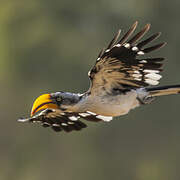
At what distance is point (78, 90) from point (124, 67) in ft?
40.6

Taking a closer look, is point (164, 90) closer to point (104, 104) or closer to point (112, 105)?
point (112, 105)

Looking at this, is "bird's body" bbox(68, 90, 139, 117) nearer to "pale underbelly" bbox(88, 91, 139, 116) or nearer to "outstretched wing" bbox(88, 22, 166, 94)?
"pale underbelly" bbox(88, 91, 139, 116)

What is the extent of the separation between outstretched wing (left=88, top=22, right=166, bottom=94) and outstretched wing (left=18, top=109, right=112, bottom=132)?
1.02 metres

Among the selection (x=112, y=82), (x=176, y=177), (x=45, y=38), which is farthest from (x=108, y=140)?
(x=112, y=82)

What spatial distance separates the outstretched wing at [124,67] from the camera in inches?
342

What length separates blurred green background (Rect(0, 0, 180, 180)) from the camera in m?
22.8

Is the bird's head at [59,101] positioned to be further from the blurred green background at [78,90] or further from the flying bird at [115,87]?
the blurred green background at [78,90]

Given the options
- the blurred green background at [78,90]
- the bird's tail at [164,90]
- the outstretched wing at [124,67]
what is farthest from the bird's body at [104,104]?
the blurred green background at [78,90]

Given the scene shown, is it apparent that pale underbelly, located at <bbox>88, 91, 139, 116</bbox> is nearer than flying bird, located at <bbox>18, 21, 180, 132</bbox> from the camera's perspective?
No

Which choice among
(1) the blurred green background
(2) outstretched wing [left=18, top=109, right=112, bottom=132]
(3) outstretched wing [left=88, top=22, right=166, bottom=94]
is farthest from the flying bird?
(1) the blurred green background

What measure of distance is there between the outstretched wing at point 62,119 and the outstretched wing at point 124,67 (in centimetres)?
102

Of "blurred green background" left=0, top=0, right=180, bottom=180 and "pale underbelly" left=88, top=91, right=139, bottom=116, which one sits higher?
"blurred green background" left=0, top=0, right=180, bottom=180

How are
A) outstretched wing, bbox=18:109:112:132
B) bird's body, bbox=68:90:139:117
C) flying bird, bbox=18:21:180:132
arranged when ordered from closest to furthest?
flying bird, bbox=18:21:180:132, bird's body, bbox=68:90:139:117, outstretched wing, bbox=18:109:112:132

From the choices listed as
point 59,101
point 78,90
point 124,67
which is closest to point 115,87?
point 124,67
